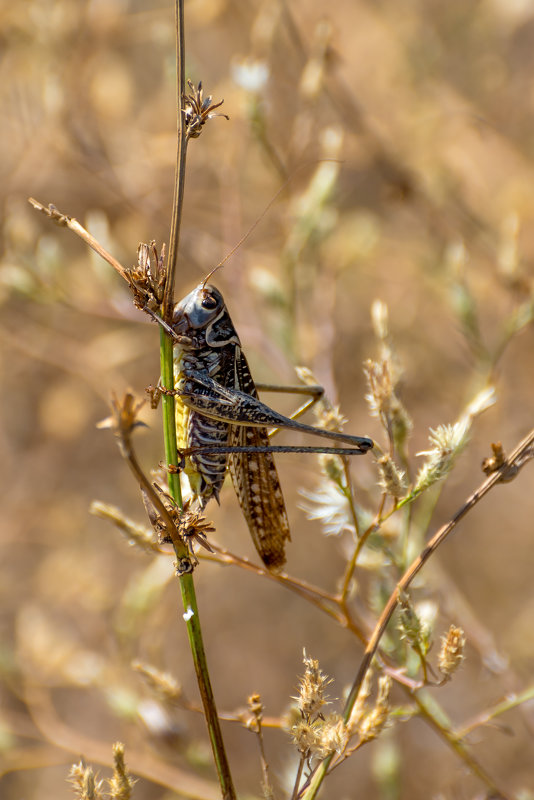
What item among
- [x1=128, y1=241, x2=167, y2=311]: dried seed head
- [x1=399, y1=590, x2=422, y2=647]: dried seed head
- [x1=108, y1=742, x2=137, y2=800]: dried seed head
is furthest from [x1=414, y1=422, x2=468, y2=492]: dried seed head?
[x1=108, y1=742, x2=137, y2=800]: dried seed head

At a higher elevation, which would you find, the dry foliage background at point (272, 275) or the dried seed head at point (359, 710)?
the dry foliage background at point (272, 275)

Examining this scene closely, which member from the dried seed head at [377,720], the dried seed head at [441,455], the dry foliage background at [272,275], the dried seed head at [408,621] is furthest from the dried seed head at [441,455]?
the dry foliage background at [272,275]

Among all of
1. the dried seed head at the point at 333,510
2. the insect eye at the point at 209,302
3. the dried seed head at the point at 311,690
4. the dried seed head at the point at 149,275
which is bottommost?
the dried seed head at the point at 311,690

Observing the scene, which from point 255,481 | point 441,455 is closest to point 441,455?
point 441,455

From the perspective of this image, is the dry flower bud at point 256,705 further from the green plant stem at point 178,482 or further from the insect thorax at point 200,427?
the insect thorax at point 200,427

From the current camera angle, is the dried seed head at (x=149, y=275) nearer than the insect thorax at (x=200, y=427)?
Yes

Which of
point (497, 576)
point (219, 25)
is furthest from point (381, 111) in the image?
point (497, 576)

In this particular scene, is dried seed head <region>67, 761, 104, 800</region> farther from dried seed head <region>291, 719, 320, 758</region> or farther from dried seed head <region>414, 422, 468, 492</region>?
dried seed head <region>414, 422, 468, 492</region>
